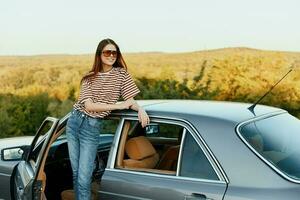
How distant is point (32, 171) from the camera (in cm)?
448

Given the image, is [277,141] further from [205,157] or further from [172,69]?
[172,69]

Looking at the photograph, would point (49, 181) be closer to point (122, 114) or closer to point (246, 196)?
point (122, 114)

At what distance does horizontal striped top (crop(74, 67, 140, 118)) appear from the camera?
12.7ft

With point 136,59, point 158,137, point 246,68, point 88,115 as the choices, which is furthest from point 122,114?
point 136,59

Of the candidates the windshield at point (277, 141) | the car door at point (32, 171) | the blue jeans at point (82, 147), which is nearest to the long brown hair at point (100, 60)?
the blue jeans at point (82, 147)

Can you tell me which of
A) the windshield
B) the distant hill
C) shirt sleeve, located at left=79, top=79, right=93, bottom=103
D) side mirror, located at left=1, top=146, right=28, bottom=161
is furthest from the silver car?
the distant hill

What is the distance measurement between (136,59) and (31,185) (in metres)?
117

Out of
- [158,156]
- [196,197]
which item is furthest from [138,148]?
[196,197]

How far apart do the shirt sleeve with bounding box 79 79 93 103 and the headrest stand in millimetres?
448

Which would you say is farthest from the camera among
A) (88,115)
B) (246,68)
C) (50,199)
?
(246,68)

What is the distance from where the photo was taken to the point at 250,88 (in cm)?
4269

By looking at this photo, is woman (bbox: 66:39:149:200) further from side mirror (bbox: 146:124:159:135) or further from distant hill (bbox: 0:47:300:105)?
distant hill (bbox: 0:47:300:105)

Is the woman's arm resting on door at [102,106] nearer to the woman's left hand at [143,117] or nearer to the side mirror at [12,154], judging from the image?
the woman's left hand at [143,117]

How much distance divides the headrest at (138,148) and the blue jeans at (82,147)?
262 mm
